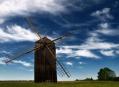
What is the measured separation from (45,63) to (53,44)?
4964 mm

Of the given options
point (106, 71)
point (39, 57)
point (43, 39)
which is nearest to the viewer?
point (39, 57)

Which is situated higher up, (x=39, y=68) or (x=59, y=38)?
(x=59, y=38)

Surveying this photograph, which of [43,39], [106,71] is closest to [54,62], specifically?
[43,39]

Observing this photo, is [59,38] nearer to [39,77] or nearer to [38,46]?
[38,46]

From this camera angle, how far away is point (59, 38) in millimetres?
59094

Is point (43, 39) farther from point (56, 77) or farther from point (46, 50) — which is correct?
point (56, 77)

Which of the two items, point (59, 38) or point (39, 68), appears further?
point (59, 38)

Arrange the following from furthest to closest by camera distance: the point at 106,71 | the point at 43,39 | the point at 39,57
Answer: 1. the point at 106,71
2. the point at 43,39
3. the point at 39,57

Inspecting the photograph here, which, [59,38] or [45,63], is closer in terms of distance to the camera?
[45,63]

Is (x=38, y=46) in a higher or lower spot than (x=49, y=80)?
higher

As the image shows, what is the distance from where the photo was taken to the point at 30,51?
58188 mm

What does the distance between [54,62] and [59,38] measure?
678 cm

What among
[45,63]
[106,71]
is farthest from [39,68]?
[106,71]

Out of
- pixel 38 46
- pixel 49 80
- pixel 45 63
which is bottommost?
pixel 49 80
